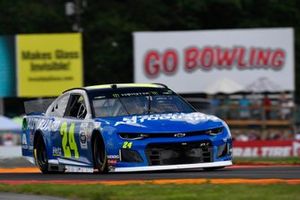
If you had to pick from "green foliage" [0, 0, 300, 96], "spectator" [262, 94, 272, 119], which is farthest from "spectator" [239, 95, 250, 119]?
"green foliage" [0, 0, 300, 96]

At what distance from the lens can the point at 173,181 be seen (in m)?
11.6

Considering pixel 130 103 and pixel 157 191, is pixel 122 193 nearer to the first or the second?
pixel 157 191

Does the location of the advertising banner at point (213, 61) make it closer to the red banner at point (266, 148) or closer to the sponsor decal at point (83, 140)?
the red banner at point (266, 148)

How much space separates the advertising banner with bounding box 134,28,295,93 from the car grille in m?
24.6

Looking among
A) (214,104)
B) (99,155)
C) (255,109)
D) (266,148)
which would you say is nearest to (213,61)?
(255,109)

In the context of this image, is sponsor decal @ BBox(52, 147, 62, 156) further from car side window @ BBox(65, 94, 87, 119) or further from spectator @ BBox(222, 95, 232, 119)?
spectator @ BBox(222, 95, 232, 119)

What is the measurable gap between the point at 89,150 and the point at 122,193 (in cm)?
348

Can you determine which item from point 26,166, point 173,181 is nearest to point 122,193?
point 173,181

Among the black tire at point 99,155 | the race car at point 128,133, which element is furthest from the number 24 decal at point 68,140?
the black tire at point 99,155

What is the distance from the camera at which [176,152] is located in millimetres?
13047

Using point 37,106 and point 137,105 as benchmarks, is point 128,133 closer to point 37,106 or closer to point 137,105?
point 137,105

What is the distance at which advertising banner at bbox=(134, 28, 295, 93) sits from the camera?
1494 inches

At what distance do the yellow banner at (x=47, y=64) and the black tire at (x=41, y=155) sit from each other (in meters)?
→ 23.1

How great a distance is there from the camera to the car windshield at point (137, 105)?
548 inches
